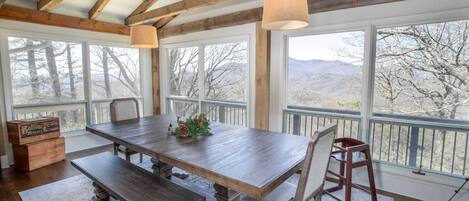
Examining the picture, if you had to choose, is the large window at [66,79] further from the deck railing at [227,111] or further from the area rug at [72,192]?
the deck railing at [227,111]

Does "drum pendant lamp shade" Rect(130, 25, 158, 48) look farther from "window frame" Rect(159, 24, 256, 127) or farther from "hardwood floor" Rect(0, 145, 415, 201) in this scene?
"hardwood floor" Rect(0, 145, 415, 201)

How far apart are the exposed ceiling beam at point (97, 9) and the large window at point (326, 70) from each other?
118 inches

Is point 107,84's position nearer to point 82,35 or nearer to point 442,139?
Result: point 82,35

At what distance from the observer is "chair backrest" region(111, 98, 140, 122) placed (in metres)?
3.28

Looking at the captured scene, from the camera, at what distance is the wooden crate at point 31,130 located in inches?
133

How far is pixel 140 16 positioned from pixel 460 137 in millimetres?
4909

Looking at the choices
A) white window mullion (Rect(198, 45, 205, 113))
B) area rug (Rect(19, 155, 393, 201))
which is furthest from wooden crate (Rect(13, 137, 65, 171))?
white window mullion (Rect(198, 45, 205, 113))

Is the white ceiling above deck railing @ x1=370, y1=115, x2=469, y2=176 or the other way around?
above

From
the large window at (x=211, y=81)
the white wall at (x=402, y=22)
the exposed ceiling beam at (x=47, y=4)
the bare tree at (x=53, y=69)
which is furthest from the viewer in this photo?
the large window at (x=211, y=81)

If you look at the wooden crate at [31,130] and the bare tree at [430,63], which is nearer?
the bare tree at [430,63]

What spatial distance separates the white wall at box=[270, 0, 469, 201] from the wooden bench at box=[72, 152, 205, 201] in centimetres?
232

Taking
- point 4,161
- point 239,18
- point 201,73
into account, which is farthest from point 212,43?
point 4,161

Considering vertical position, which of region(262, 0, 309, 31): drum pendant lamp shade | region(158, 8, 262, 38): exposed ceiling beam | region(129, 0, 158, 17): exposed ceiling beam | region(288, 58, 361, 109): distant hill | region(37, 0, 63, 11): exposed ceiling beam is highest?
region(129, 0, 158, 17): exposed ceiling beam

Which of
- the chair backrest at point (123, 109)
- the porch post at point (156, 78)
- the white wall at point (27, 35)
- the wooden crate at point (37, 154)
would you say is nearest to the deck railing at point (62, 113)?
the white wall at point (27, 35)
